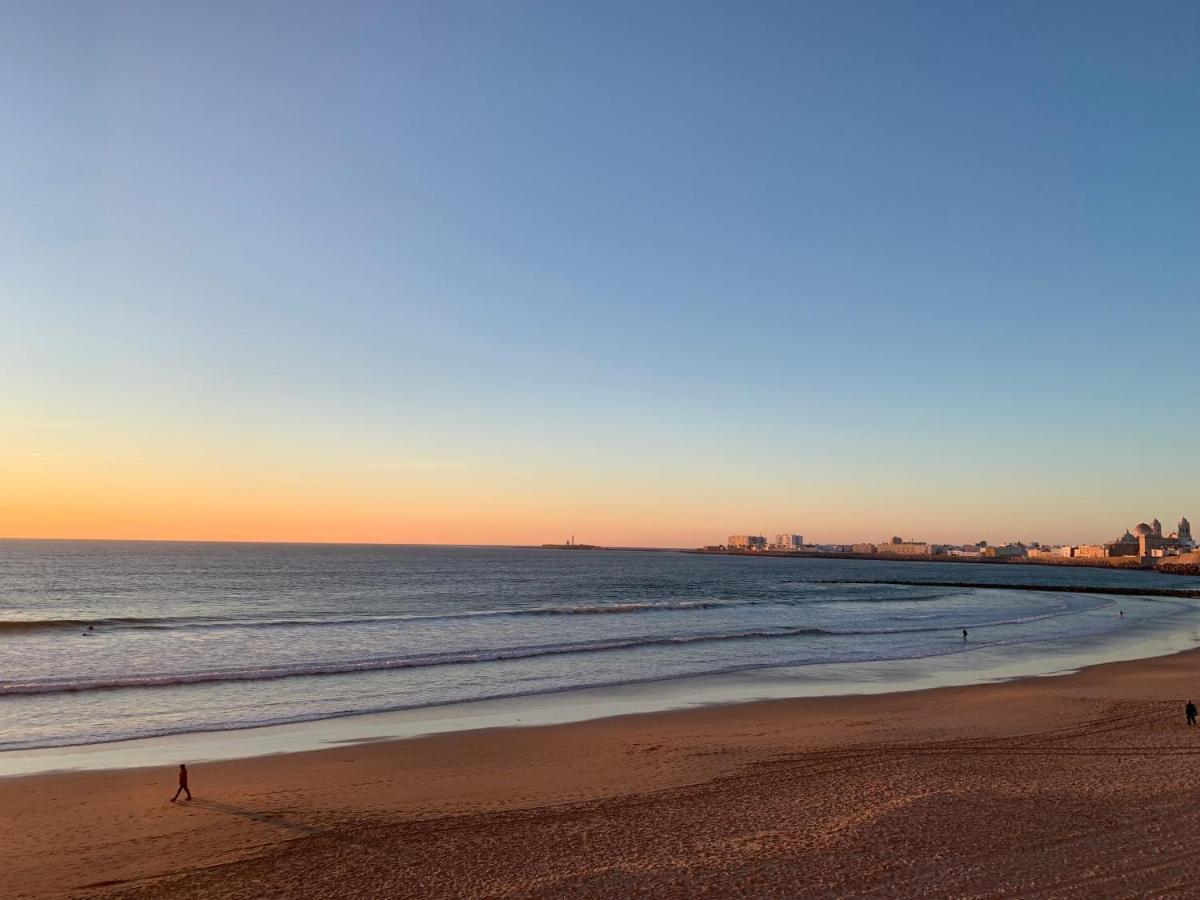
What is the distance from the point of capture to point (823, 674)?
31.8m

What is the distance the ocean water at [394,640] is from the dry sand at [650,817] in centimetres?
665

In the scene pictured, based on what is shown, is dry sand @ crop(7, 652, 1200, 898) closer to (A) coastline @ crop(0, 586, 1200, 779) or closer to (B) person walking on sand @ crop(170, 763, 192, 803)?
(B) person walking on sand @ crop(170, 763, 192, 803)

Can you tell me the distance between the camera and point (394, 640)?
39812 mm

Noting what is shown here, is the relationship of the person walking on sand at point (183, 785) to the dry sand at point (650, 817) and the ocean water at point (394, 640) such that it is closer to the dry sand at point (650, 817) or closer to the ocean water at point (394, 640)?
the dry sand at point (650, 817)

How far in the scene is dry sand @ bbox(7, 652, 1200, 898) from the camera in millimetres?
10906

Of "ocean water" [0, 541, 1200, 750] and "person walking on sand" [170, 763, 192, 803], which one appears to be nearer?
"person walking on sand" [170, 763, 192, 803]

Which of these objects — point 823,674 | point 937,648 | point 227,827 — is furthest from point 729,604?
point 227,827

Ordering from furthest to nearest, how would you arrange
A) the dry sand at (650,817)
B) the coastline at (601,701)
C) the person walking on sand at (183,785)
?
1. the coastline at (601,701)
2. the person walking on sand at (183,785)
3. the dry sand at (650,817)

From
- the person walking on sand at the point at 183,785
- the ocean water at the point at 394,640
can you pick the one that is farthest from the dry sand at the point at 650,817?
the ocean water at the point at 394,640

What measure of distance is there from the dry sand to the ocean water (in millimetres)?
6652

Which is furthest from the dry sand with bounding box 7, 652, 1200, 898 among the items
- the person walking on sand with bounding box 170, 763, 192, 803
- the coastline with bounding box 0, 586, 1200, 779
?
the coastline with bounding box 0, 586, 1200, 779

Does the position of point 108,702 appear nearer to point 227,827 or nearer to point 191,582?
point 227,827

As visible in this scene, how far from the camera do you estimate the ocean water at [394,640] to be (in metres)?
24.8

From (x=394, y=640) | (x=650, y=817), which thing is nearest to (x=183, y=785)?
(x=650, y=817)
